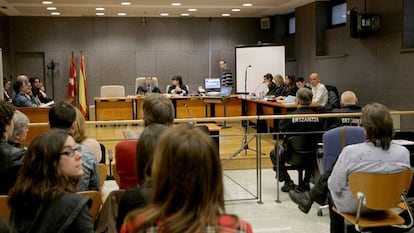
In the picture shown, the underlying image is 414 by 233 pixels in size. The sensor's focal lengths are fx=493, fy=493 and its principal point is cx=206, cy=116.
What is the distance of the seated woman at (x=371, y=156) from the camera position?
3254mm

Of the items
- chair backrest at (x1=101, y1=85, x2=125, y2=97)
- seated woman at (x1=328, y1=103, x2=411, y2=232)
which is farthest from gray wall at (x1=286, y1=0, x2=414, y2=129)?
seated woman at (x1=328, y1=103, x2=411, y2=232)

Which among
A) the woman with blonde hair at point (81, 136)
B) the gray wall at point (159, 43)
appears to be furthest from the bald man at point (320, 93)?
the woman with blonde hair at point (81, 136)

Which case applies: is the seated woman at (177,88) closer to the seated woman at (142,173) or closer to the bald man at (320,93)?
the bald man at (320,93)

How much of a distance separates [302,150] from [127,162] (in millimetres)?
2887

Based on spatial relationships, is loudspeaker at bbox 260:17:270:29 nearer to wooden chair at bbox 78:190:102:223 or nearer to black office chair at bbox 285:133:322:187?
black office chair at bbox 285:133:322:187

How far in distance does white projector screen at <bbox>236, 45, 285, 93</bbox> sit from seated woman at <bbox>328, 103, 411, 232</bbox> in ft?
31.3

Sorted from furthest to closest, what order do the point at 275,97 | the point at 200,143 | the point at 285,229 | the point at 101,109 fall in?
the point at 101,109 < the point at 275,97 < the point at 285,229 < the point at 200,143

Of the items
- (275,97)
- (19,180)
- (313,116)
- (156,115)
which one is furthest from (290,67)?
(19,180)

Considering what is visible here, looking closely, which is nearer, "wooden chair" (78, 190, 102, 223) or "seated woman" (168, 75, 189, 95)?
"wooden chair" (78, 190, 102, 223)

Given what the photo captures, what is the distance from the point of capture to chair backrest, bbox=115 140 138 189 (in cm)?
299

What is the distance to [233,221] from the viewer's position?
1350 millimetres

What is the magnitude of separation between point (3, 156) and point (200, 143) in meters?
1.97

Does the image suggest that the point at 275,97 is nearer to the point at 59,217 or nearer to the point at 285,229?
the point at 285,229

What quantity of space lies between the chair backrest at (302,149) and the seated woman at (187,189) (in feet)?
13.7
